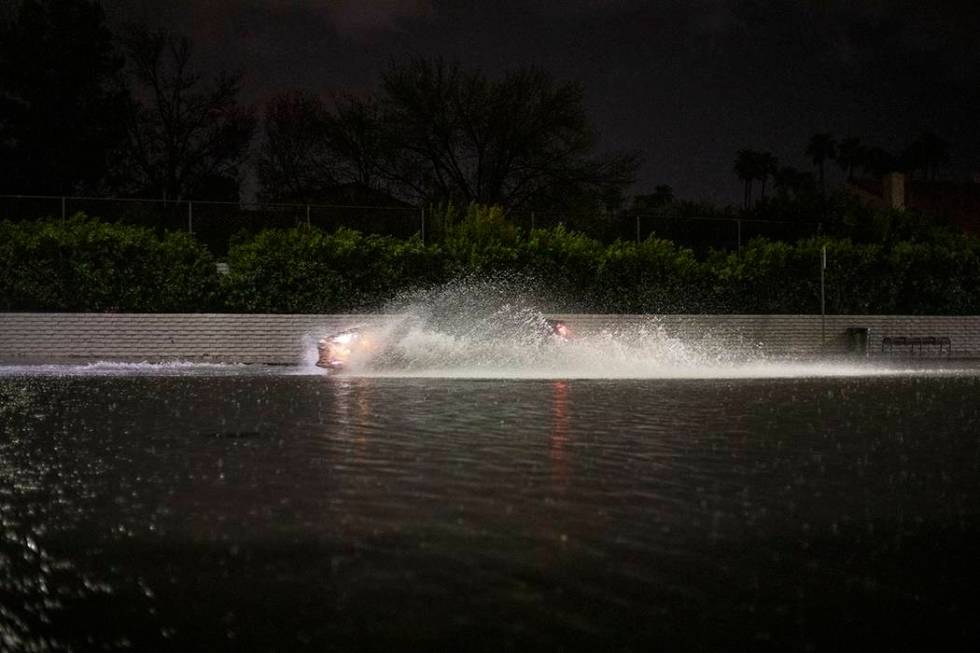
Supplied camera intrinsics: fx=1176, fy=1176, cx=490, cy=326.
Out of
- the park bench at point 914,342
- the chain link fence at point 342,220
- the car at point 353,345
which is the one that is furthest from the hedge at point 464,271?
the car at point 353,345

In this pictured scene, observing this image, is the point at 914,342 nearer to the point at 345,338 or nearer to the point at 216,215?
the point at 345,338

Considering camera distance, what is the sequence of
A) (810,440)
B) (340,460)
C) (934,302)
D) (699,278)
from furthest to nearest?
(934,302) < (699,278) < (810,440) < (340,460)

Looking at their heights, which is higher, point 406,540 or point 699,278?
point 699,278

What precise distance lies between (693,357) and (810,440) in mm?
20354

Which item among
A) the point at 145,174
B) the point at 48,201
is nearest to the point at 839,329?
the point at 48,201

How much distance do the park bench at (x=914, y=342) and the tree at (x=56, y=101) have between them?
35618mm

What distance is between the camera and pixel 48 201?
3400 centimetres

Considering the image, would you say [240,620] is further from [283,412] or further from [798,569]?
[283,412]

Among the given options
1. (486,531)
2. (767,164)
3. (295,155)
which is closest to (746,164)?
(767,164)

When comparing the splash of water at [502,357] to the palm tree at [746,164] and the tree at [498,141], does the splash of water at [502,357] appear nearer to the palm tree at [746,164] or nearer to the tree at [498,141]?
the tree at [498,141]

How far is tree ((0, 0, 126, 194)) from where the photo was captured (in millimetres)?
52719

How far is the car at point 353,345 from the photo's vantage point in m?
23.4

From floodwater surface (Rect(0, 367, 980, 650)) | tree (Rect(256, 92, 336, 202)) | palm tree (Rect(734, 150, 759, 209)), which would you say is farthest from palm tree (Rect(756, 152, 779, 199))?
floodwater surface (Rect(0, 367, 980, 650))

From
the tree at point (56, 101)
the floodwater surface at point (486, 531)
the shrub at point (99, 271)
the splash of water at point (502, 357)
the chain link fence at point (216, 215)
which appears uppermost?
the tree at point (56, 101)
